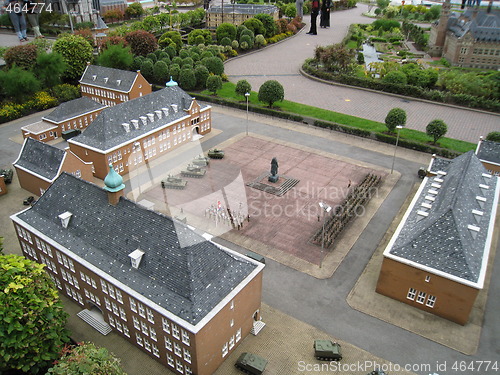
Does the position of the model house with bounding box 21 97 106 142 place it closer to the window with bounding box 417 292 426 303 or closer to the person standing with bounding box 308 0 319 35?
the window with bounding box 417 292 426 303

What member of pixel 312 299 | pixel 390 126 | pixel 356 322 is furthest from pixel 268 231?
pixel 390 126

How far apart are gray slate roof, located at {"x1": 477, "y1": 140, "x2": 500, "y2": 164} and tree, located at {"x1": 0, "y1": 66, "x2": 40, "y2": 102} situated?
7468 cm

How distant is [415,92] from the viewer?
8862 centimetres

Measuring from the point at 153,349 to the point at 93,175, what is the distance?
1255 inches

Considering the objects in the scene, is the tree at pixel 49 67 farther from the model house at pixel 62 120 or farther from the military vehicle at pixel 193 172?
the military vehicle at pixel 193 172

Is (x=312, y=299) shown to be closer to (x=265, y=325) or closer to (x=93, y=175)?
(x=265, y=325)

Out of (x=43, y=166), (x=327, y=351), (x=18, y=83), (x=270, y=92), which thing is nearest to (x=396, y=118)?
(x=270, y=92)

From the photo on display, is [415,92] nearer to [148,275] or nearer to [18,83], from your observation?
[148,275]

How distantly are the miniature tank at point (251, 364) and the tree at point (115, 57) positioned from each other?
75069 mm

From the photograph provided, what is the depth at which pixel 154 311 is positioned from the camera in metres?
29.1

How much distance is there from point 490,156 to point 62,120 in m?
63.5

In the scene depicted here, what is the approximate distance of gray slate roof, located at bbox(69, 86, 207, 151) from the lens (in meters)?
55.7

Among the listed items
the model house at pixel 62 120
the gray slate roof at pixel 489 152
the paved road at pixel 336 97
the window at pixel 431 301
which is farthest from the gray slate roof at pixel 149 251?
the paved road at pixel 336 97

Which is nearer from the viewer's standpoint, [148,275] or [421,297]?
[148,275]
